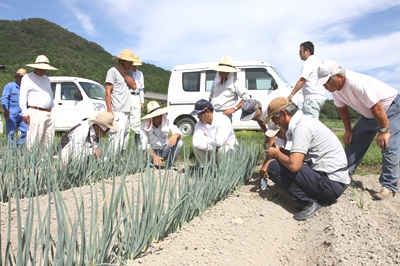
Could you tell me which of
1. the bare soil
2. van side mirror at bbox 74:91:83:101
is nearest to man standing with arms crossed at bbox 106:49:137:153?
the bare soil

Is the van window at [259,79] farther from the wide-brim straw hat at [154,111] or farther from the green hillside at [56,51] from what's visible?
the green hillside at [56,51]

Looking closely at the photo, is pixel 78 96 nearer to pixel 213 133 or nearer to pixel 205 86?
pixel 205 86

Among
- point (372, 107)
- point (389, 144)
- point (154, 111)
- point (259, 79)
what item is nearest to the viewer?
point (372, 107)

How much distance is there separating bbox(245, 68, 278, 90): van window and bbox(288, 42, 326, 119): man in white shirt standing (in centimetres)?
352

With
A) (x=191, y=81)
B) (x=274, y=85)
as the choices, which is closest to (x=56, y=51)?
(x=191, y=81)

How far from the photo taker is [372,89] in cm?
303

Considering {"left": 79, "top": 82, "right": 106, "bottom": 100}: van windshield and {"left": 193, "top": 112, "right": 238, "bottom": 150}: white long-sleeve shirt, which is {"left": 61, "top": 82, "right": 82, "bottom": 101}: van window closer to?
{"left": 79, "top": 82, "right": 106, "bottom": 100}: van windshield

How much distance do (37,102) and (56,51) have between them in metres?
30.8

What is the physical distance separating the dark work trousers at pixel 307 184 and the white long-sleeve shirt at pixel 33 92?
282 cm

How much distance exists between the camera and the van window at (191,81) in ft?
27.9

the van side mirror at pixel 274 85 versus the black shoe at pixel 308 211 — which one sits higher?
the van side mirror at pixel 274 85

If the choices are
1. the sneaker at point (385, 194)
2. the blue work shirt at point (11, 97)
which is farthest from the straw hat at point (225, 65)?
the blue work shirt at point (11, 97)

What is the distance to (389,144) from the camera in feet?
10.3

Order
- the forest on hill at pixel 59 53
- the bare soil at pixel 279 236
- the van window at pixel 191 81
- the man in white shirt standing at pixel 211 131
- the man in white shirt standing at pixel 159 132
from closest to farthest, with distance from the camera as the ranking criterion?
the bare soil at pixel 279 236 < the man in white shirt standing at pixel 211 131 < the man in white shirt standing at pixel 159 132 < the van window at pixel 191 81 < the forest on hill at pixel 59 53
